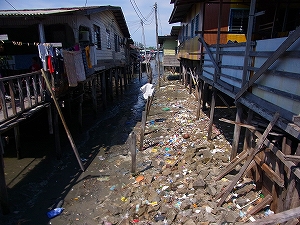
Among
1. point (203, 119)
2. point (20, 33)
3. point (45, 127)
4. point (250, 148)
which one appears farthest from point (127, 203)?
point (20, 33)

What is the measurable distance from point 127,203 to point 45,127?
773cm

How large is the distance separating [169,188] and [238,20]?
8.09m

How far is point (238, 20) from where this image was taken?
10117 mm

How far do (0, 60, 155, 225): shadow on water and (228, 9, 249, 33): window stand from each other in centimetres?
700

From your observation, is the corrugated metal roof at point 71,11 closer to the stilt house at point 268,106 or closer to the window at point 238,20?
the stilt house at point 268,106

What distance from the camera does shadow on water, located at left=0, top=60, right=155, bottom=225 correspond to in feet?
20.5

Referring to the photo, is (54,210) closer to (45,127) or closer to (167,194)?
(167,194)

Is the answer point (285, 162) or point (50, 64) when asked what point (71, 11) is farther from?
point (285, 162)

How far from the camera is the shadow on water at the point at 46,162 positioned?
6.26 m

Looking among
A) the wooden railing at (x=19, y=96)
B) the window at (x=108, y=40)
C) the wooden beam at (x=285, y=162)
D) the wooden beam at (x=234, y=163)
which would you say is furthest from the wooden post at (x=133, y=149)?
the window at (x=108, y=40)

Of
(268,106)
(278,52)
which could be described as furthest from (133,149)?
(278,52)

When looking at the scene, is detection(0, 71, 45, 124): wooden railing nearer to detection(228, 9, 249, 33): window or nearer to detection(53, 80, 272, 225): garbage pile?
detection(53, 80, 272, 225): garbage pile

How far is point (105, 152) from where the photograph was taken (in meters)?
9.47

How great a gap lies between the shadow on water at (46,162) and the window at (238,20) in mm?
7001
